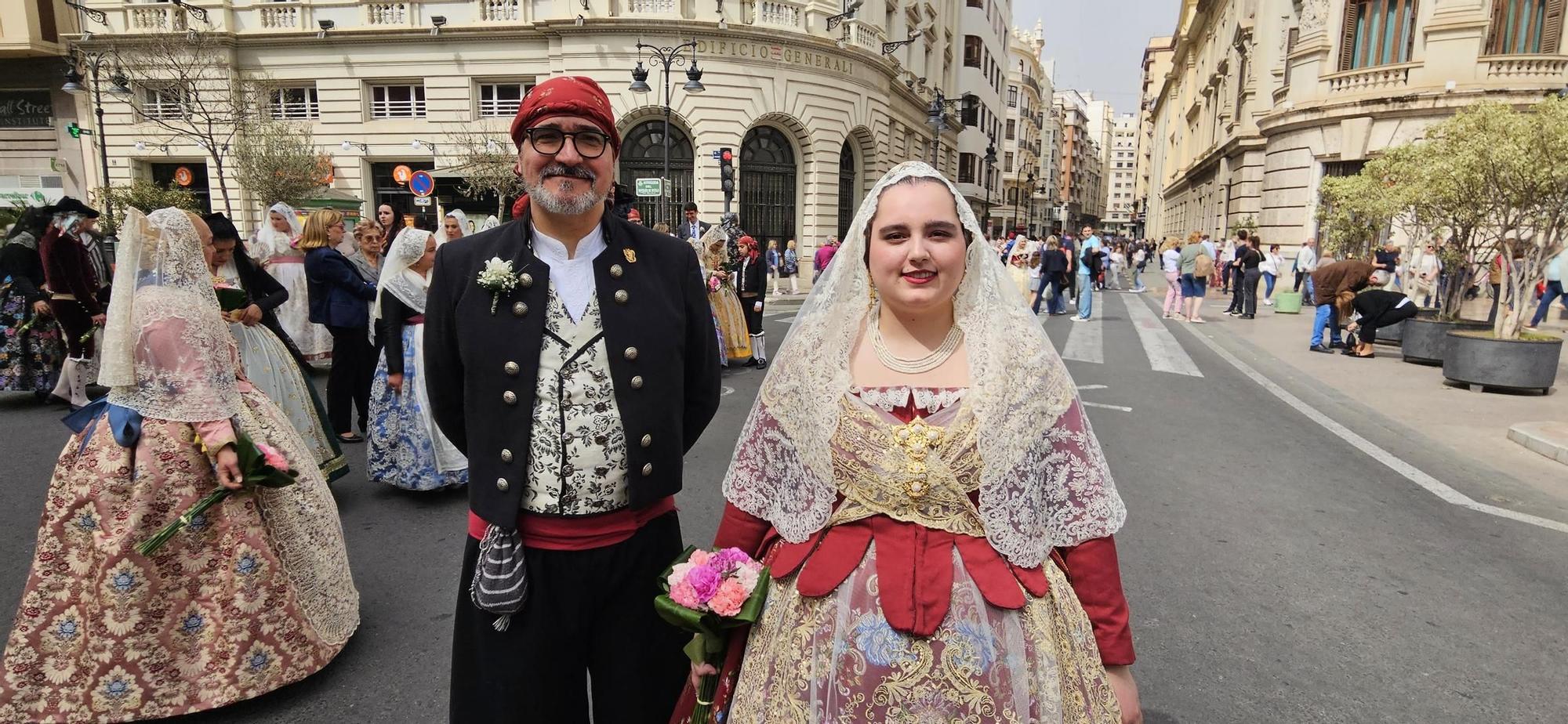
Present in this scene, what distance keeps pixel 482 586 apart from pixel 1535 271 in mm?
12035

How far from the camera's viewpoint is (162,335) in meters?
3.03

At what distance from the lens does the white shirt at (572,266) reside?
2.15 m

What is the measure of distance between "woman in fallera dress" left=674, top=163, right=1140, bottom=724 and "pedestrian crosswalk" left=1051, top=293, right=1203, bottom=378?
9953 mm

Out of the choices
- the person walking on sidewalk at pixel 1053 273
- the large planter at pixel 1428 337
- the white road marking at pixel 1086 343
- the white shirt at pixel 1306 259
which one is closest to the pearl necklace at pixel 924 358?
the white road marking at pixel 1086 343

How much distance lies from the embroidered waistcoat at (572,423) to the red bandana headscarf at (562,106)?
18.2 inches

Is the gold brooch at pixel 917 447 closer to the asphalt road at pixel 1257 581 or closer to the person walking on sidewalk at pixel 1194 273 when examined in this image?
the asphalt road at pixel 1257 581

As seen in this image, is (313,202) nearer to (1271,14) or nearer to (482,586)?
(482,586)

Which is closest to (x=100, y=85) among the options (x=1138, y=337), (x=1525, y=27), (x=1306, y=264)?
(x=1138, y=337)

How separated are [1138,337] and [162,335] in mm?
14405

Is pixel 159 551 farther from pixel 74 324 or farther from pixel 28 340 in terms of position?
pixel 28 340

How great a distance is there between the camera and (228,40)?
1024 inches

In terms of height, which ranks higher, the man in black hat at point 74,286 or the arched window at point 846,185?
the arched window at point 846,185

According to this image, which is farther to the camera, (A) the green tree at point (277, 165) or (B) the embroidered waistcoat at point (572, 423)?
(A) the green tree at point (277, 165)

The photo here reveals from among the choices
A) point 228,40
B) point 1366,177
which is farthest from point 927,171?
point 228,40
